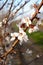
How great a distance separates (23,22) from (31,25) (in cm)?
5

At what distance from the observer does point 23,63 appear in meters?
2.93

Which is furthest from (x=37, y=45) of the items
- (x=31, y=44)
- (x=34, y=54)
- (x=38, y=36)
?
(x=38, y=36)

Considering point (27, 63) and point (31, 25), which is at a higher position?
point (27, 63)

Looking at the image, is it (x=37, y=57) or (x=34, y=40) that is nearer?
(x=37, y=57)

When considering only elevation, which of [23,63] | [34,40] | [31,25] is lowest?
[31,25]

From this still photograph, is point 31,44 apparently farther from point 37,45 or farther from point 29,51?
point 29,51

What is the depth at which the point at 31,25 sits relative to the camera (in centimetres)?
63

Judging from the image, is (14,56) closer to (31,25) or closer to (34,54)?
(34,54)

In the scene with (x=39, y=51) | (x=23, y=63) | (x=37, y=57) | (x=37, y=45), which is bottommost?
(x=23, y=63)

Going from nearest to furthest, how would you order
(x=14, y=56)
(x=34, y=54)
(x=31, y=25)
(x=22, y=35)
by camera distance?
(x=31, y=25), (x=22, y=35), (x=14, y=56), (x=34, y=54)

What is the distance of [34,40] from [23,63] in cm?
178

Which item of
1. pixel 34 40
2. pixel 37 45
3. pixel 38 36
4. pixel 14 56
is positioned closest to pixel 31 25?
pixel 14 56

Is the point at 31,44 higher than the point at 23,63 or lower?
higher

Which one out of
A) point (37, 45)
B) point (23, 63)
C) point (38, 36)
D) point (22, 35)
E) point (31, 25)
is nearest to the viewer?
point (31, 25)
